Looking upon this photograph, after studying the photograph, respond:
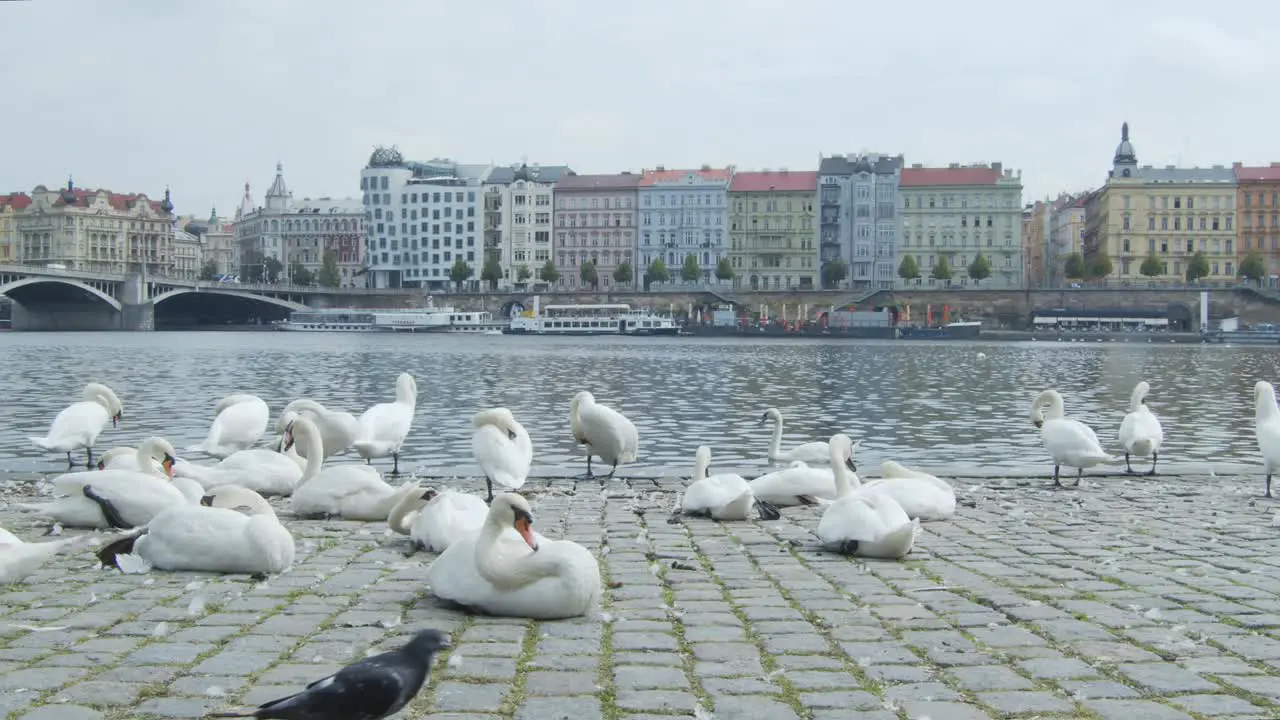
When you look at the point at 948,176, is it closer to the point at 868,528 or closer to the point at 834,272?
the point at 834,272

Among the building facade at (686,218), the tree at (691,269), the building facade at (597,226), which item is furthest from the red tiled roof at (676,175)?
the tree at (691,269)

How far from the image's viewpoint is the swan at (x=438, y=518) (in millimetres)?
8281

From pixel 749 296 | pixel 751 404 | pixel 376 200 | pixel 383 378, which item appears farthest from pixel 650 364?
pixel 376 200

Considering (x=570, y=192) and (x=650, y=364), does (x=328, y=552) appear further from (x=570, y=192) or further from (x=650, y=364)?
(x=570, y=192)

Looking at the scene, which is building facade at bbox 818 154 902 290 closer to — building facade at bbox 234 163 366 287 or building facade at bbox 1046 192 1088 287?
building facade at bbox 1046 192 1088 287

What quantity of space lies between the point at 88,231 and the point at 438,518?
173 metres

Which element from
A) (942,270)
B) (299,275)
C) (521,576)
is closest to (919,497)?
(521,576)

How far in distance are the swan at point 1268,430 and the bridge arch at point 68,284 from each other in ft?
294

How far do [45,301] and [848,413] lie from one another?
99.0 m

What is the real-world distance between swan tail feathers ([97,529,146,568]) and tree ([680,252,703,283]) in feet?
388

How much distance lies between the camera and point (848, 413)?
27.1m

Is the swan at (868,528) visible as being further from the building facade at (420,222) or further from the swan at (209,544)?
the building facade at (420,222)

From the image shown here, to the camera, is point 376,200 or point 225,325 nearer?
point 225,325

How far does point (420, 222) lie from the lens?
146m
